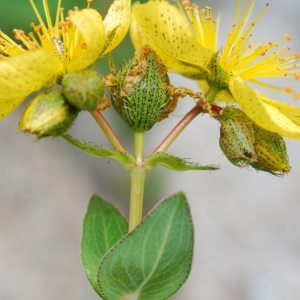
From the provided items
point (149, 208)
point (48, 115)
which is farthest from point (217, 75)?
point (149, 208)

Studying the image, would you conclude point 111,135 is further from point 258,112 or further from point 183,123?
point 258,112

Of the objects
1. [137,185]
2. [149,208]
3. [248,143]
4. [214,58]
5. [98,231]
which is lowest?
[149,208]

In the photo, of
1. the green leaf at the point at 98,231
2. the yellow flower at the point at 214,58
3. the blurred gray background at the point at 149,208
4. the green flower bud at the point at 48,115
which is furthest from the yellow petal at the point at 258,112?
the blurred gray background at the point at 149,208

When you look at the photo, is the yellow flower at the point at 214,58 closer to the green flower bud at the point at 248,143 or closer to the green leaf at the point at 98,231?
the green flower bud at the point at 248,143

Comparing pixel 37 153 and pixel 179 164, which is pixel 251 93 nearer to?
pixel 179 164

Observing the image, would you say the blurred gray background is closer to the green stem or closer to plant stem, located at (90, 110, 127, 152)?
the green stem

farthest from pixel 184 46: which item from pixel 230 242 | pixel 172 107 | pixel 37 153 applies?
pixel 37 153
